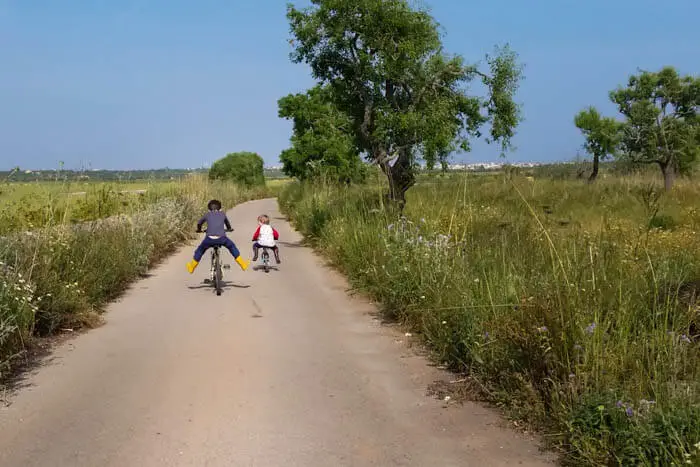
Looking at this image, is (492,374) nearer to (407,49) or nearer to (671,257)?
(671,257)

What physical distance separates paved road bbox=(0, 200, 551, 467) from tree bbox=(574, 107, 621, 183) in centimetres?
2635

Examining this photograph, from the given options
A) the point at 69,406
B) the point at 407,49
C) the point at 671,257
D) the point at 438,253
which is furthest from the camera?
the point at 407,49

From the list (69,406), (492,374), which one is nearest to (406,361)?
(492,374)

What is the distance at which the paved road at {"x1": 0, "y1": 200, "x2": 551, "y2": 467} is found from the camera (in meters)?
4.25

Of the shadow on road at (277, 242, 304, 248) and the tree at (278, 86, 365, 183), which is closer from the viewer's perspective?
the shadow on road at (277, 242, 304, 248)

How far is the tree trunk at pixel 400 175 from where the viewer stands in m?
14.8

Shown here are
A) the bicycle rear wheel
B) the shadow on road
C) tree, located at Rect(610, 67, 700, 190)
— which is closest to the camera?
the bicycle rear wheel

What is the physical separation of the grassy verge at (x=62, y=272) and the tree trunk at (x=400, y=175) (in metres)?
5.68

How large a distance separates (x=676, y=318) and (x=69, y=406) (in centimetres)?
482

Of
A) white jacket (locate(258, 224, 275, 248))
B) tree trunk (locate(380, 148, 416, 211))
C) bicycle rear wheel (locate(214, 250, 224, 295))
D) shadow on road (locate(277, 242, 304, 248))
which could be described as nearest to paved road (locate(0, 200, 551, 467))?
bicycle rear wheel (locate(214, 250, 224, 295))

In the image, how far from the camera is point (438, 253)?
26.0 feet

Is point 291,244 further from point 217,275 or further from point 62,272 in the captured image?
point 62,272

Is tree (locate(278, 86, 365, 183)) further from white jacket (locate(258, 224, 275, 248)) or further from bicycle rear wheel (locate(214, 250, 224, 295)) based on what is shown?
bicycle rear wheel (locate(214, 250, 224, 295))

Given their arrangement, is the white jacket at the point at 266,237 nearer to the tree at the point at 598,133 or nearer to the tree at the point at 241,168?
the tree at the point at 598,133
